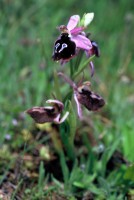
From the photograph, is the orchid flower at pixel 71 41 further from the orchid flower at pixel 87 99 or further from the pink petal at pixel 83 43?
the orchid flower at pixel 87 99

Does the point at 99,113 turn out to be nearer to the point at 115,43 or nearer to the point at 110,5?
the point at 115,43

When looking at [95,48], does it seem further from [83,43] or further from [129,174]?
[129,174]

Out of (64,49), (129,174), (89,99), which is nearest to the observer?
(64,49)

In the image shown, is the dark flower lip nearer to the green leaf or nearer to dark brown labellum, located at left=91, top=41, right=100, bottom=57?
dark brown labellum, located at left=91, top=41, right=100, bottom=57

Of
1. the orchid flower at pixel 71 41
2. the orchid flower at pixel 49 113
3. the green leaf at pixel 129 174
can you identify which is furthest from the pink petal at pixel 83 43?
the green leaf at pixel 129 174

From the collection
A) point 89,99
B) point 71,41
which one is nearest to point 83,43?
point 71,41

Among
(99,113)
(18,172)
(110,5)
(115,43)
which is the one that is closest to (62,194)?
(18,172)

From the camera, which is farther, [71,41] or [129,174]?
[129,174]
